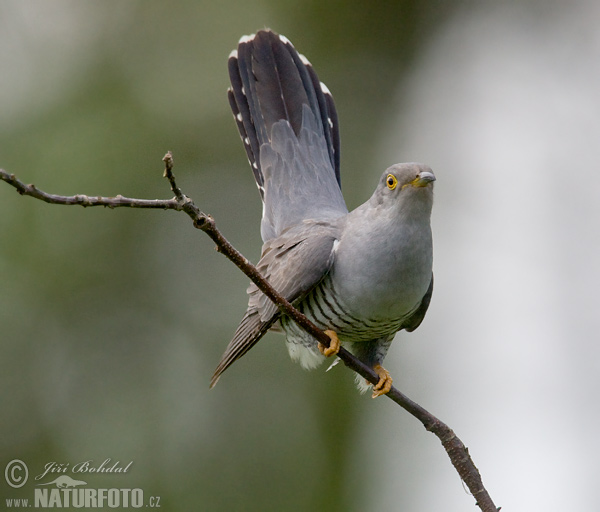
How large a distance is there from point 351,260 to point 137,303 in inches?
131

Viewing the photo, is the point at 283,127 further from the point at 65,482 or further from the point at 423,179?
the point at 65,482

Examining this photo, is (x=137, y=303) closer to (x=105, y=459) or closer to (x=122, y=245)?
(x=122, y=245)

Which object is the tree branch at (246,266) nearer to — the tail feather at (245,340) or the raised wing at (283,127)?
the tail feather at (245,340)

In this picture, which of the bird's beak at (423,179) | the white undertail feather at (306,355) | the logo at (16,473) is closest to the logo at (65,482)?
the logo at (16,473)

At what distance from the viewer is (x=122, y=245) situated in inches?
235

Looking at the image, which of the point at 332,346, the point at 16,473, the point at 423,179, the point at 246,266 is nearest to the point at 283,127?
the point at 423,179

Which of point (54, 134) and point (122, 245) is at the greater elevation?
point (54, 134)

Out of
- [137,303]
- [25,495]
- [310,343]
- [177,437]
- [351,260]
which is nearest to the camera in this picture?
[351,260]

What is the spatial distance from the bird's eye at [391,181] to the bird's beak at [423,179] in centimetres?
8

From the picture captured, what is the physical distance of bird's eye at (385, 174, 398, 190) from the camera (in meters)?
2.86

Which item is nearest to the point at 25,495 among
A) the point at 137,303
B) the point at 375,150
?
the point at 137,303

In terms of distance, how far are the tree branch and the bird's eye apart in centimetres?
70

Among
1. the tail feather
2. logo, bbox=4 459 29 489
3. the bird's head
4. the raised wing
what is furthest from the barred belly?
logo, bbox=4 459 29 489

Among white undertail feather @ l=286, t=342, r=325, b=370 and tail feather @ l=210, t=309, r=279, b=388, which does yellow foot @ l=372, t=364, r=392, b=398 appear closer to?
white undertail feather @ l=286, t=342, r=325, b=370
